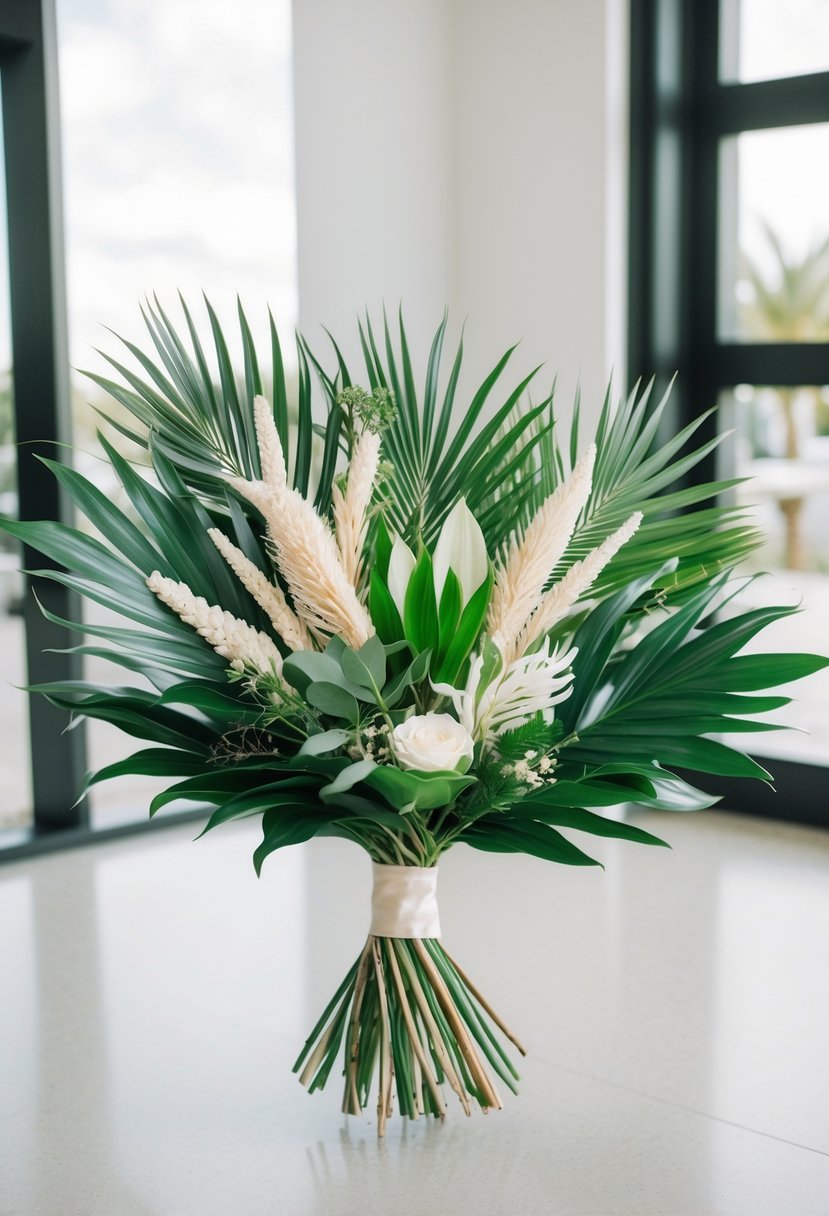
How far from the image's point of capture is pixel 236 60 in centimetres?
320

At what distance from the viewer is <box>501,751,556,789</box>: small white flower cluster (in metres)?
1.21

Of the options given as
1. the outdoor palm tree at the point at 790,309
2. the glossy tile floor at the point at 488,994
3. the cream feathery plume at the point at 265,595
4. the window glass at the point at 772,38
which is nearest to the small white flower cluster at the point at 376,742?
the cream feathery plume at the point at 265,595

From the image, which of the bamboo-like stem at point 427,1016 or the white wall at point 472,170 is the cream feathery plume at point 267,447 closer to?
the bamboo-like stem at point 427,1016

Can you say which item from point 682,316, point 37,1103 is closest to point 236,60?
point 682,316

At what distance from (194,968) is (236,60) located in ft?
6.95

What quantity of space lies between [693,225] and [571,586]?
2.40m

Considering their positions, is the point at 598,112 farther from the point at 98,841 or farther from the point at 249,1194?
the point at 249,1194

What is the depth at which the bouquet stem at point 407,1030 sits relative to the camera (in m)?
1.40

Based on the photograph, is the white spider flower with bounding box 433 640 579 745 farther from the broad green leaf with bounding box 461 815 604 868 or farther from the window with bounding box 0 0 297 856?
the window with bounding box 0 0 297 856

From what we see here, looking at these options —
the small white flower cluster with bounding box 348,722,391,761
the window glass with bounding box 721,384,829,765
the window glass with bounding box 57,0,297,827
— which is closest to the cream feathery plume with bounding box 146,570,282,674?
the small white flower cluster with bounding box 348,722,391,761

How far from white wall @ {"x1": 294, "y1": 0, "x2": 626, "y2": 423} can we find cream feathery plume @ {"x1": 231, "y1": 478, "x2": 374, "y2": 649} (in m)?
2.10

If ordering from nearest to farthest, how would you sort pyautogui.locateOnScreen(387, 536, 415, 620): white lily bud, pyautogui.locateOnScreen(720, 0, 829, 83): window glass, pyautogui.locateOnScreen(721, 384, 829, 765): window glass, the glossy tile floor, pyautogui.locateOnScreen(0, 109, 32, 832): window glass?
pyautogui.locateOnScreen(387, 536, 415, 620): white lily bud < the glossy tile floor < pyautogui.locateOnScreen(0, 109, 32, 832): window glass < pyautogui.locateOnScreen(720, 0, 829, 83): window glass < pyautogui.locateOnScreen(721, 384, 829, 765): window glass

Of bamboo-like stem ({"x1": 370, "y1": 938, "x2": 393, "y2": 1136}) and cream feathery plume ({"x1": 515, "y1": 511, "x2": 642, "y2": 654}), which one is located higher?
cream feathery plume ({"x1": 515, "y1": 511, "x2": 642, "y2": 654})

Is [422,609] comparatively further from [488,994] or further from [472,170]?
[472,170]
